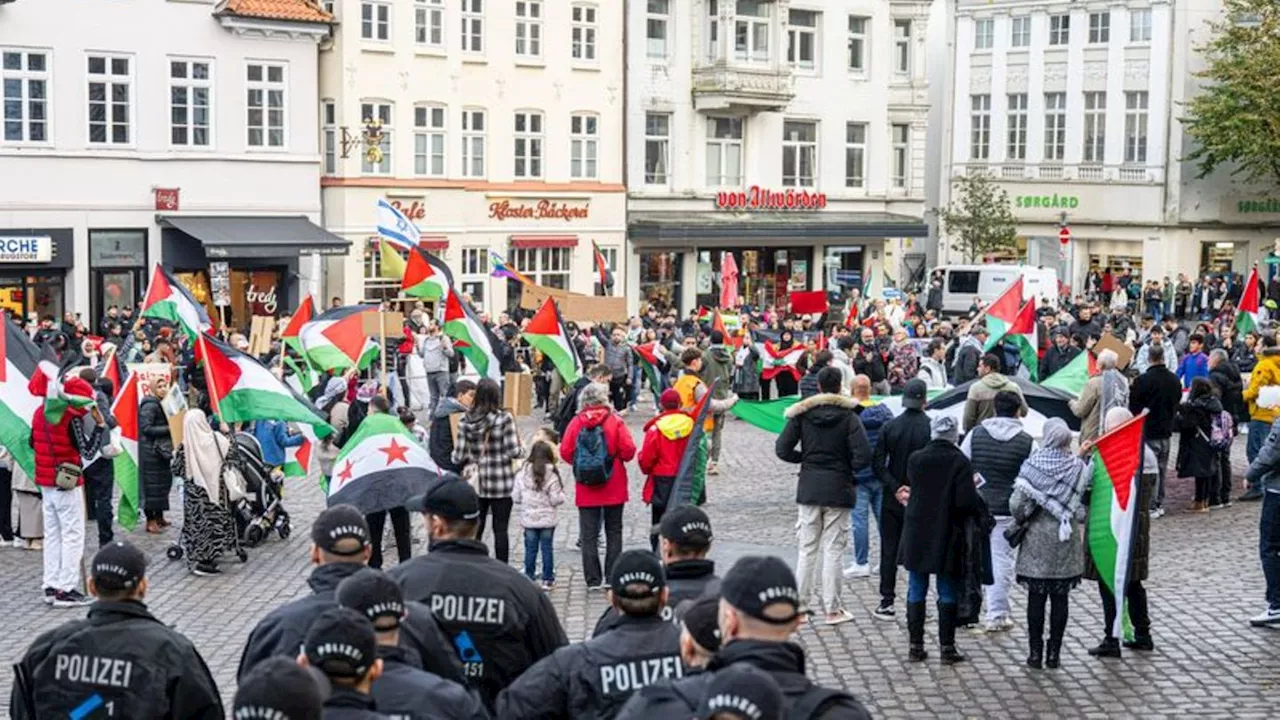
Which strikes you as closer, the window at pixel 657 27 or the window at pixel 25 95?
the window at pixel 25 95

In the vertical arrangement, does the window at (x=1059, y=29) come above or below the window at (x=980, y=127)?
above

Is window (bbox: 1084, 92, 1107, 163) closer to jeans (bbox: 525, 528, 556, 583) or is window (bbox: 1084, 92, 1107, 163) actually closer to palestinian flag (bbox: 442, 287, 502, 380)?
palestinian flag (bbox: 442, 287, 502, 380)

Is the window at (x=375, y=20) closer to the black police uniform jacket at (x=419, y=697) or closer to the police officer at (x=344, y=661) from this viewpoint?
the black police uniform jacket at (x=419, y=697)

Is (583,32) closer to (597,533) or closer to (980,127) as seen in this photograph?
(980,127)

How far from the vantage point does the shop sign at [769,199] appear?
4872 cm

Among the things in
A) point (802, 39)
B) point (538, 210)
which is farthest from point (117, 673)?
point (802, 39)

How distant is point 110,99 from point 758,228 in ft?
59.3

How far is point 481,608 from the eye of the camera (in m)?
7.34

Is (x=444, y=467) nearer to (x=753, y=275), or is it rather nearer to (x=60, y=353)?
(x=60, y=353)

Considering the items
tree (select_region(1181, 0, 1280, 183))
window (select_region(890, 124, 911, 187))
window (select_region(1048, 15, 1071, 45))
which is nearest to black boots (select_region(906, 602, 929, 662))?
window (select_region(890, 124, 911, 187))

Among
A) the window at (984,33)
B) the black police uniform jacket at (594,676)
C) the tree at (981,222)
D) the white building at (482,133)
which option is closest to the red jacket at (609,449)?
the black police uniform jacket at (594,676)

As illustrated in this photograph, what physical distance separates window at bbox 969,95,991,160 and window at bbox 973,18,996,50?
67.7 inches

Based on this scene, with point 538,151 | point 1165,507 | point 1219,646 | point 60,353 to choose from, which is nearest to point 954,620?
point 1219,646

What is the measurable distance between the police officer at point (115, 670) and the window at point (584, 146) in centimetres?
3887
